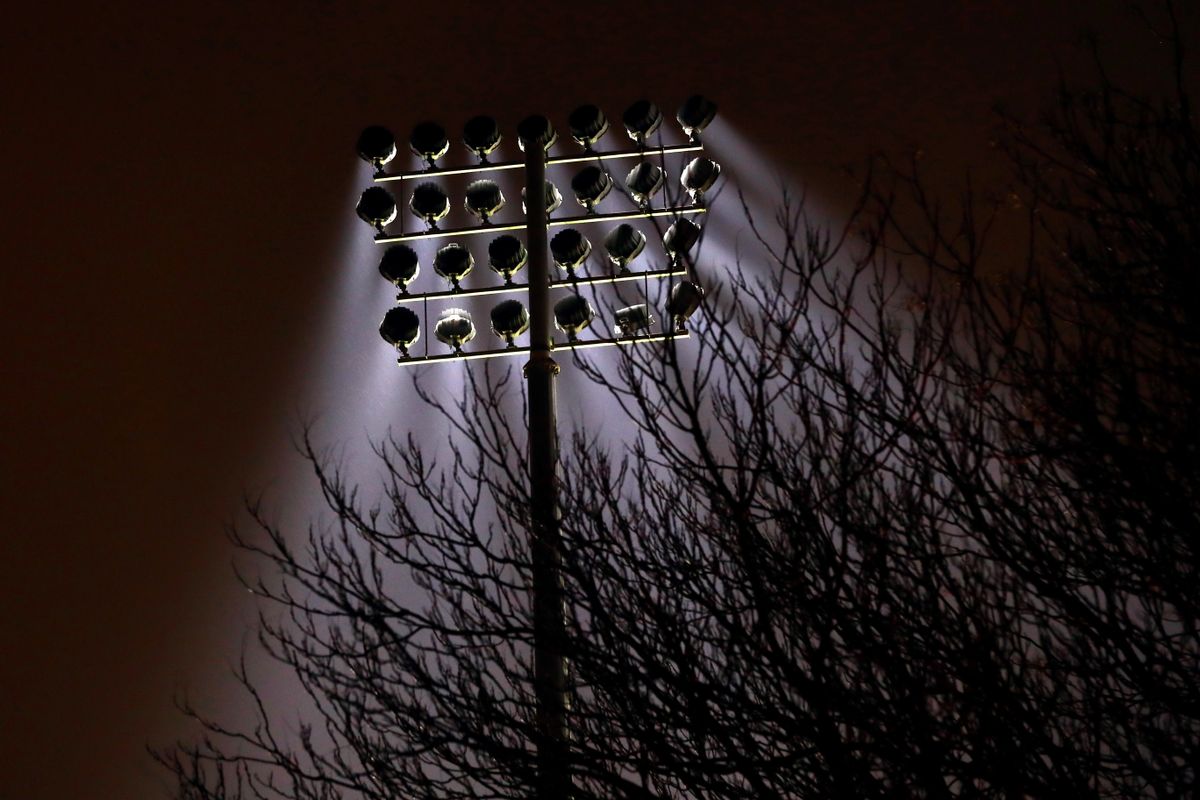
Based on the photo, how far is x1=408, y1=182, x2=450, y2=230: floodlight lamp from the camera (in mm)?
4285

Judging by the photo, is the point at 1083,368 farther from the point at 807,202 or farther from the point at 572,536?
the point at 807,202

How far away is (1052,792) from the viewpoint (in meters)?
1.92

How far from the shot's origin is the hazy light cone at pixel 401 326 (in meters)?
4.14

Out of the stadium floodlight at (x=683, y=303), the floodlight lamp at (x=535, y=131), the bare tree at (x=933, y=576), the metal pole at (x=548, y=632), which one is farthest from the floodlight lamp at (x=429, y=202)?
the bare tree at (x=933, y=576)

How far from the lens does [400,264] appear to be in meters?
4.24

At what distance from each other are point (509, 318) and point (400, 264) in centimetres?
44

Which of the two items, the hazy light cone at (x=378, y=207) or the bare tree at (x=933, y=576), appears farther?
the hazy light cone at (x=378, y=207)

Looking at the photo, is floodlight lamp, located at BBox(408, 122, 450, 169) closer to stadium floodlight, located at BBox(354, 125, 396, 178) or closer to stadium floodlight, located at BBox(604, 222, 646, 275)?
stadium floodlight, located at BBox(354, 125, 396, 178)

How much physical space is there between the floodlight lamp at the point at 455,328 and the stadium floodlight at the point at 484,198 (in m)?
0.35

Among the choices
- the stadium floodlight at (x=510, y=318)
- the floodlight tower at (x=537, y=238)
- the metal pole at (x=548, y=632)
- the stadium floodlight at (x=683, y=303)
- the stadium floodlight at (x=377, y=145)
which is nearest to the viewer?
the metal pole at (x=548, y=632)

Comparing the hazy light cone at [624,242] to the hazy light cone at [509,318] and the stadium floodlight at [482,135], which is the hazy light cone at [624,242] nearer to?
the hazy light cone at [509,318]

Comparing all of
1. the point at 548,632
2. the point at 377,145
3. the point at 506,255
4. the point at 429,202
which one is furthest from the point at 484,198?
the point at 548,632

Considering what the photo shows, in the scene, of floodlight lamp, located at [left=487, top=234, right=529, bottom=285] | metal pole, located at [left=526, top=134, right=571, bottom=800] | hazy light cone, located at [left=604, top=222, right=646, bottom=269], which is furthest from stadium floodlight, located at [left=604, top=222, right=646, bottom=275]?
metal pole, located at [left=526, top=134, right=571, bottom=800]

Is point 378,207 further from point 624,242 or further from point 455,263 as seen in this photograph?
point 624,242
